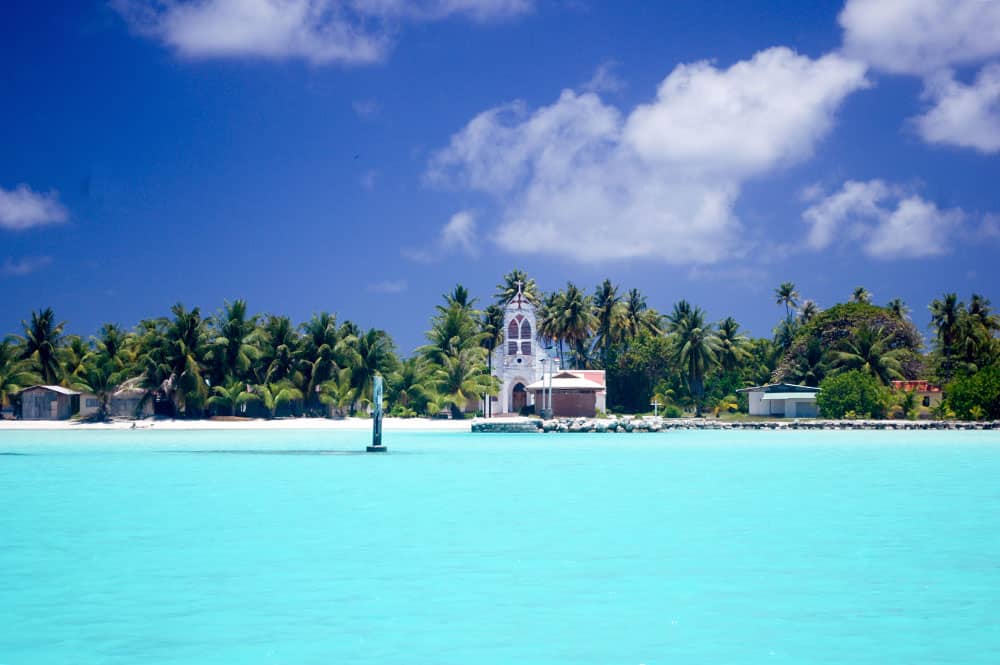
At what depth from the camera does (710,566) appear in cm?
1309

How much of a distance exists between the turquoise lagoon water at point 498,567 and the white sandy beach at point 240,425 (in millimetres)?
29713

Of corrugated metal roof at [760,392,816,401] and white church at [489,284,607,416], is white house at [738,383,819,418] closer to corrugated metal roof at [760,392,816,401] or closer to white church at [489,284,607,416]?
corrugated metal roof at [760,392,816,401]

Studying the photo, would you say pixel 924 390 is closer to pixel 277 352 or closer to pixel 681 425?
pixel 681 425

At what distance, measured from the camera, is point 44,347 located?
212 feet

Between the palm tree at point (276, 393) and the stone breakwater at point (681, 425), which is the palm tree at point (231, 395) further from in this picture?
the stone breakwater at point (681, 425)

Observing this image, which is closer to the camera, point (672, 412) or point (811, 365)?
point (672, 412)

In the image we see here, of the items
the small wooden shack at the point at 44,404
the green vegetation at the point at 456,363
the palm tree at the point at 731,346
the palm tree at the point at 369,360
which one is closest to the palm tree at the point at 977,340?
the green vegetation at the point at 456,363

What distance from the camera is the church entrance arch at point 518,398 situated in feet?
228

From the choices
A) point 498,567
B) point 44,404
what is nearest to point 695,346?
point 44,404

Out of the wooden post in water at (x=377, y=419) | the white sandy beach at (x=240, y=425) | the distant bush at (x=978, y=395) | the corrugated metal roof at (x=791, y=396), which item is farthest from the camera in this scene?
the corrugated metal roof at (x=791, y=396)

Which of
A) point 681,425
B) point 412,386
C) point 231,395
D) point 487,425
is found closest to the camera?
point 487,425

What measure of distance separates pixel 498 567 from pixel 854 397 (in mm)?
52189

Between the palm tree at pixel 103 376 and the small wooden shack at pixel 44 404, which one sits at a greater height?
the palm tree at pixel 103 376

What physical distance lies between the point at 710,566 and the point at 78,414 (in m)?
55.7
